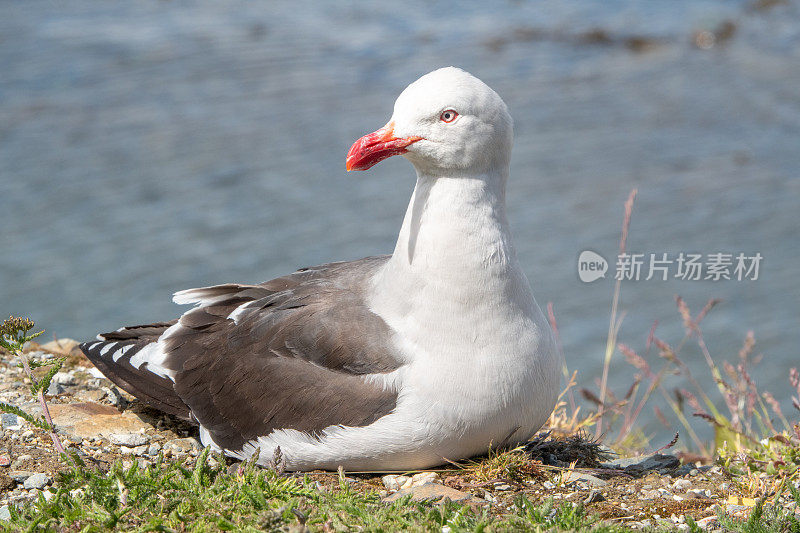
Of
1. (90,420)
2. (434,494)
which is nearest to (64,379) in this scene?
(90,420)

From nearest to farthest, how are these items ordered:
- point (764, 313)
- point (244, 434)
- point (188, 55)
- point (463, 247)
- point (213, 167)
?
1. point (463, 247)
2. point (244, 434)
3. point (764, 313)
4. point (213, 167)
5. point (188, 55)

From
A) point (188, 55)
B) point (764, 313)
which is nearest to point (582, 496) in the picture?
point (764, 313)

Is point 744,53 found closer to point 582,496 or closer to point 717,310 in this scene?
point 717,310

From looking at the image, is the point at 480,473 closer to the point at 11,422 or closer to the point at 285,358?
the point at 285,358

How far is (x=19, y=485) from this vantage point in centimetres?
416

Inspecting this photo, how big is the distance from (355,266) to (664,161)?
6797 mm

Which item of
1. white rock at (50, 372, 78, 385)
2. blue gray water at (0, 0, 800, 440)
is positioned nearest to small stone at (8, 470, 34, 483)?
white rock at (50, 372, 78, 385)

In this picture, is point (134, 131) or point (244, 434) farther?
point (134, 131)

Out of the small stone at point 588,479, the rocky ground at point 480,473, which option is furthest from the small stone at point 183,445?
the small stone at point 588,479

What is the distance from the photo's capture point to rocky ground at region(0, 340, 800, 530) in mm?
4059

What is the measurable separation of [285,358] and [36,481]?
3.76ft

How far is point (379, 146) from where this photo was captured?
4066 millimetres

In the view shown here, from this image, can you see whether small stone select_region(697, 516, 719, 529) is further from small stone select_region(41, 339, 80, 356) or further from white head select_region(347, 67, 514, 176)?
small stone select_region(41, 339, 80, 356)

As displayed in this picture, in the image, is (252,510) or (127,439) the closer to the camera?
(252,510)
